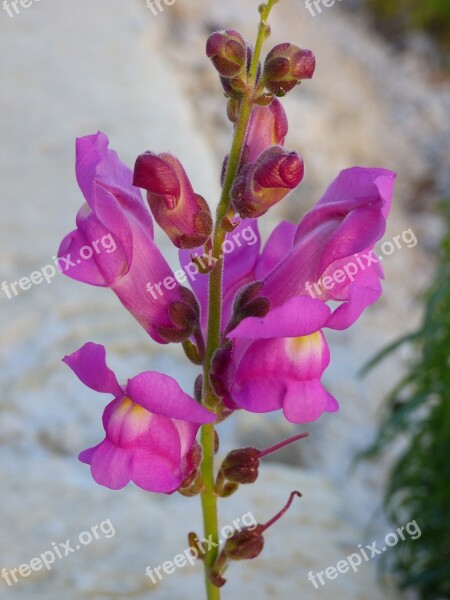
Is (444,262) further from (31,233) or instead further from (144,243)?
(31,233)

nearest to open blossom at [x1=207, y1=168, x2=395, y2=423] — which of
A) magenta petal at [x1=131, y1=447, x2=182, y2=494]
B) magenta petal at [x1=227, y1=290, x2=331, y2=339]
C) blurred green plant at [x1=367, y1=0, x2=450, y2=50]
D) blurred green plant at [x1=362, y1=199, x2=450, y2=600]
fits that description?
magenta petal at [x1=227, y1=290, x2=331, y2=339]

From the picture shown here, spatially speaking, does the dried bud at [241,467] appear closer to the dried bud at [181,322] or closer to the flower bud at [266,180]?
the dried bud at [181,322]

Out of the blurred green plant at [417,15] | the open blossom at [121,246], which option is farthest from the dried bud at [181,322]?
the blurred green plant at [417,15]

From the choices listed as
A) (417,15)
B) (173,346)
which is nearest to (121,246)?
(173,346)

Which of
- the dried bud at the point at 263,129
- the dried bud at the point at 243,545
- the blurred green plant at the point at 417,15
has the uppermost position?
the blurred green plant at the point at 417,15

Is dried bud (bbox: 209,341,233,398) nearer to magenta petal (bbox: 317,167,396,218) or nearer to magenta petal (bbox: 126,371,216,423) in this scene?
magenta petal (bbox: 126,371,216,423)
